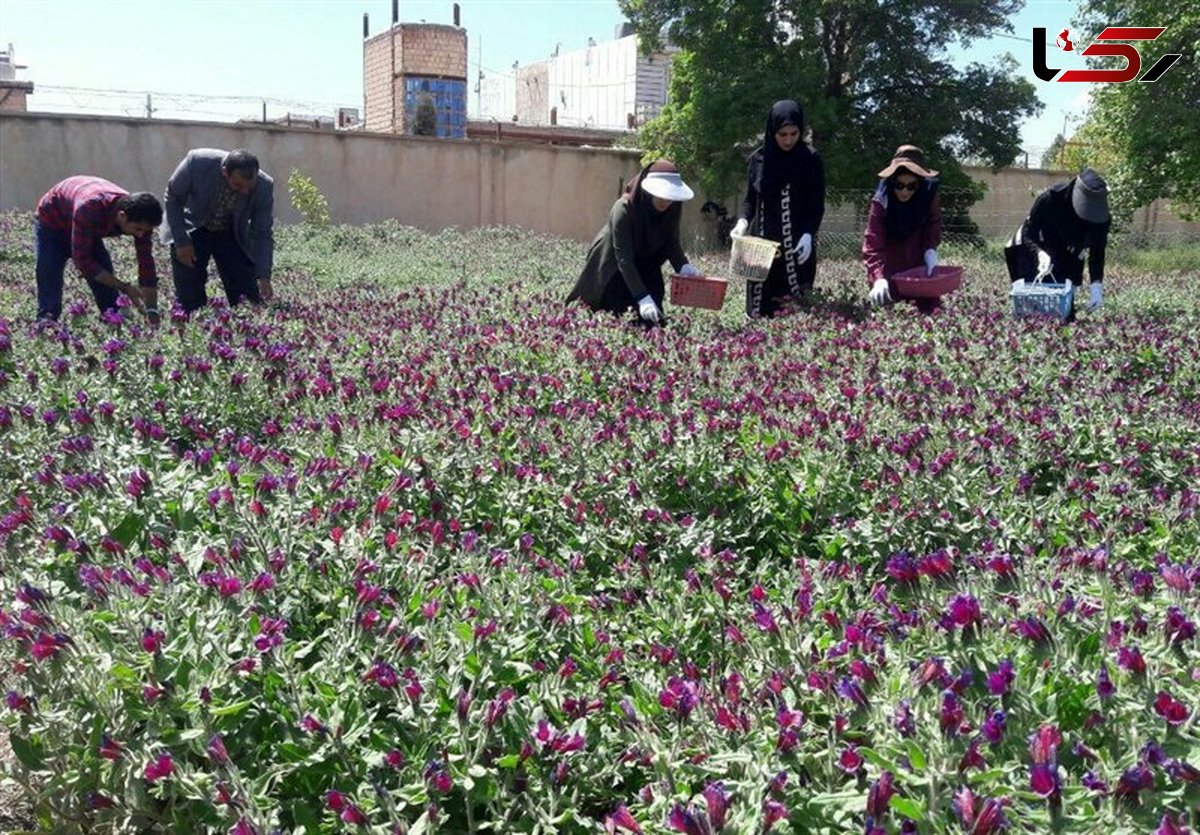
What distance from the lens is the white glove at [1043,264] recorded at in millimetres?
6977

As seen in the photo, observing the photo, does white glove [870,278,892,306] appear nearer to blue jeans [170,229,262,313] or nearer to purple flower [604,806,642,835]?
blue jeans [170,229,262,313]

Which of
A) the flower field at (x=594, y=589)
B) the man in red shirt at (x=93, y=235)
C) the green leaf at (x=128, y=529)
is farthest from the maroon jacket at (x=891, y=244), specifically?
the green leaf at (x=128, y=529)

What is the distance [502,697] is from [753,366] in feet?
10.1

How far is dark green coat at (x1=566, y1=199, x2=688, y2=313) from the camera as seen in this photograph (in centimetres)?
680

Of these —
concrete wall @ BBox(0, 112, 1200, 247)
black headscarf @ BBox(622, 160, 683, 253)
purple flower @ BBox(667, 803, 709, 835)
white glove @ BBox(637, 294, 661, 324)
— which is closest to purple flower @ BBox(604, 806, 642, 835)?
purple flower @ BBox(667, 803, 709, 835)

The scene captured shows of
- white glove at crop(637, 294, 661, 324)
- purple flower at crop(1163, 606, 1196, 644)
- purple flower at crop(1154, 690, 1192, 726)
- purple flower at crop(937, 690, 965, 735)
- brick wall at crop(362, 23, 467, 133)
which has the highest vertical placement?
brick wall at crop(362, 23, 467, 133)

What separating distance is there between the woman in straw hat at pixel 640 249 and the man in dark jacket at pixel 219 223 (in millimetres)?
2014

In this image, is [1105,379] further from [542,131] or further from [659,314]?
[542,131]

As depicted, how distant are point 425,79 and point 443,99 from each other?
0.71 m

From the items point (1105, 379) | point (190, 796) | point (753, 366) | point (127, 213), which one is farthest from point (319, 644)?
point (127, 213)

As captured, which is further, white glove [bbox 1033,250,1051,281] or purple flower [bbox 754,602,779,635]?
white glove [bbox 1033,250,1051,281]

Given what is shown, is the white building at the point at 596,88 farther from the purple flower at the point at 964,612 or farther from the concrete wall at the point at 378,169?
the purple flower at the point at 964,612

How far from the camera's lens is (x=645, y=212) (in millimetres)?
6926

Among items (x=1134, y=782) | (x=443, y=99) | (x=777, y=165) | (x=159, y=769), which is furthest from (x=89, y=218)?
(x=443, y=99)
